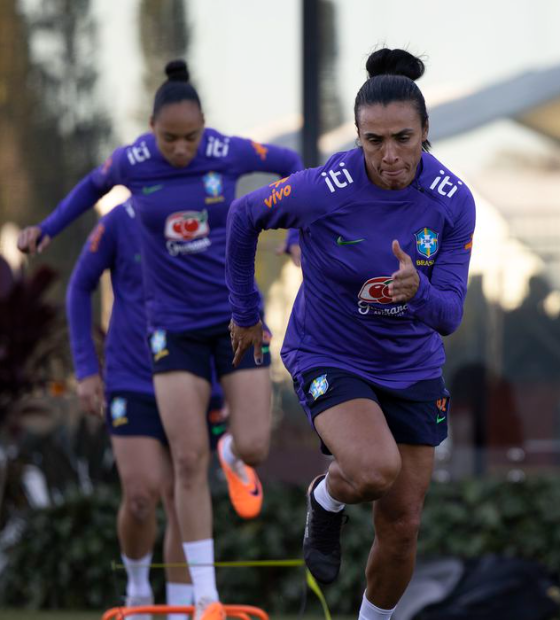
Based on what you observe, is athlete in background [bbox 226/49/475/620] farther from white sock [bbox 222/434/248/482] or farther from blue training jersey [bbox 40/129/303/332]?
white sock [bbox 222/434/248/482]

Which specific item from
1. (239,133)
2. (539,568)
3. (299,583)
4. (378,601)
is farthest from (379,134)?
(239,133)

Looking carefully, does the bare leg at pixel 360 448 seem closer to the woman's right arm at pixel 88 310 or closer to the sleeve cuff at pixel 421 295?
the sleeve cuff at pixel 421 295

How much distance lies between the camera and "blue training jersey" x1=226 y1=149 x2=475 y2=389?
15.0 ft

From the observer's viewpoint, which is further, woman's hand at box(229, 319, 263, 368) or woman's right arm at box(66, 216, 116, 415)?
woman's right arm at box(66, 216, 116, 415)

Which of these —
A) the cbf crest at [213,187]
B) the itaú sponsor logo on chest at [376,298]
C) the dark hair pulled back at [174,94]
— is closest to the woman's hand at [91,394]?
the cbf crest at [213,187]

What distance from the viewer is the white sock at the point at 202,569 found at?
5699 mm

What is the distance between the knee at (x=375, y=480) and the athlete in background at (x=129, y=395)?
2.06m

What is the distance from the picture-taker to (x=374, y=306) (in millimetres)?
4660

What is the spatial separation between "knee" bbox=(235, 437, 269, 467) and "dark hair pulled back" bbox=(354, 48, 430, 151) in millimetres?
1880

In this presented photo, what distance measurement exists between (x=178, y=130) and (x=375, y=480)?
6.68ft

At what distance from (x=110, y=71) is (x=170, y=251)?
3871 mm

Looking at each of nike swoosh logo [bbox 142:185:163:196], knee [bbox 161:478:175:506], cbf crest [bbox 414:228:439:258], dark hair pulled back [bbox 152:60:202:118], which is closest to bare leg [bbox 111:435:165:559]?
knee [bbox 161:478:175:506]

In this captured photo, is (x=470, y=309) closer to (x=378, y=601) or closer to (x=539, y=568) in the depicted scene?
(x=539, y=568)

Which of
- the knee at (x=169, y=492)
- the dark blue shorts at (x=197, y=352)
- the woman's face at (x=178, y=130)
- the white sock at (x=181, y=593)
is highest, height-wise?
the woman's face at (x=178, y=130)
